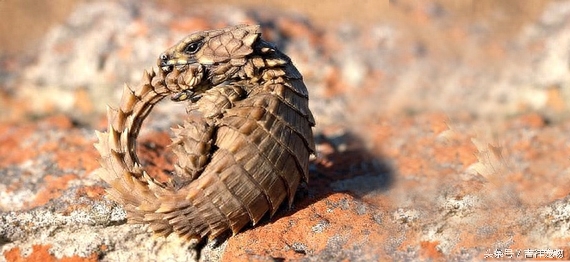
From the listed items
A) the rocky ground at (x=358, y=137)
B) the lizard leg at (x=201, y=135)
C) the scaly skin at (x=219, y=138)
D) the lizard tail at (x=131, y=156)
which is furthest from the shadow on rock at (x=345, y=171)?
the lizard tail at (x=131, y=156)

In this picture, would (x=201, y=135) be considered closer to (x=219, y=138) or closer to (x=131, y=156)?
(x=219, y=138)

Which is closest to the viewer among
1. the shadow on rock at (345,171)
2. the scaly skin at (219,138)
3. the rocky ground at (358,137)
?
the scaly skin at (219,138)

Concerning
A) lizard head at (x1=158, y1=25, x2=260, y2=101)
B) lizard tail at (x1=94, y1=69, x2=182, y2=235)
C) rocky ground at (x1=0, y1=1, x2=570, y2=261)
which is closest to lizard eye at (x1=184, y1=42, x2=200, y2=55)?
lizard head at (x1=158, y1=25, x2=260, y2=101)

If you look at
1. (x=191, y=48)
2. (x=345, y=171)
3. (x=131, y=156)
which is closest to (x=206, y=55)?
(x=191, y=48)

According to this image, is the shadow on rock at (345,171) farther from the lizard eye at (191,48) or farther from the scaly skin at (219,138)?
the lizard eye at (191,48)

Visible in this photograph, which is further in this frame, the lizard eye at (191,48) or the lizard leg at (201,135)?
the lizard eye at (191,48)
